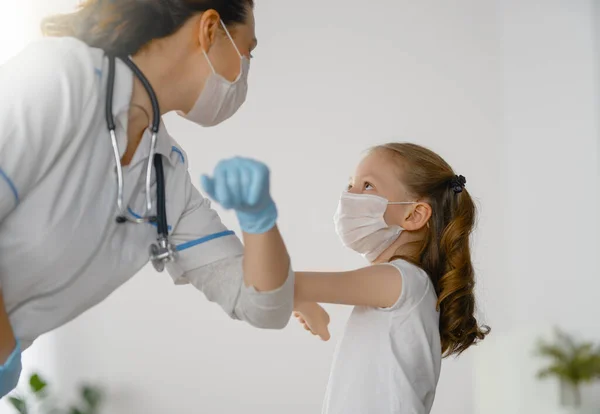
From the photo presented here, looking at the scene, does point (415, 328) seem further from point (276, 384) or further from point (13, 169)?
point (276, 384)

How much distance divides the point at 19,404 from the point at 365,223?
178cm

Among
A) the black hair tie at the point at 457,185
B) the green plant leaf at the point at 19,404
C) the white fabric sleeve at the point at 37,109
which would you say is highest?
the white fabric sleeve at the point at 37,109

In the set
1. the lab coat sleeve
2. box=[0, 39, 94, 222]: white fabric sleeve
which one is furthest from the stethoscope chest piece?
box=[0, 39, 94, 222]: white fabric sleeve

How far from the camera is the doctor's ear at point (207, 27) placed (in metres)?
1.13

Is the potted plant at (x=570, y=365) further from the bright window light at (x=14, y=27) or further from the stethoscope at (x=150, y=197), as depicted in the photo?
the bright window light at (x=14, y=27)

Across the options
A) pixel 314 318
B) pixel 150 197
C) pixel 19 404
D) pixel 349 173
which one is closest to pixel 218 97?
pixel 150 197

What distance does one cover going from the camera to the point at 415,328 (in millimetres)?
1438

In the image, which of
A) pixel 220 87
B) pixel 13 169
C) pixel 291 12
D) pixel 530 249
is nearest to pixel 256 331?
pixel 530 249

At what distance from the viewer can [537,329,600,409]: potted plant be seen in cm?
271

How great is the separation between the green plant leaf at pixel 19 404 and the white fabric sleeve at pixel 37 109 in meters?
1.97

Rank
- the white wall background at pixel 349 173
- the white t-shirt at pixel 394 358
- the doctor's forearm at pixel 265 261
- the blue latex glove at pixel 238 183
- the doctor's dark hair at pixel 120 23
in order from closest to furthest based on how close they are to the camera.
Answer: the blue latex glove at pixel 238 183 < the doctor's forearm at pixel 265 261 < the doctor's dark hair at pixel 120 23 < the white t-shirt at pixel 394 358 < the white wall background at pixel 349 173

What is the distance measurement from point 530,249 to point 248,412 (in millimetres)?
1433

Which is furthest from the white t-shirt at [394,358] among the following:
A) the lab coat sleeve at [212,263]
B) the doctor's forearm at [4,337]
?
the doctor's forearm at [4,337]

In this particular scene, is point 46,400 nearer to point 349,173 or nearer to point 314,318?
point 349,173
